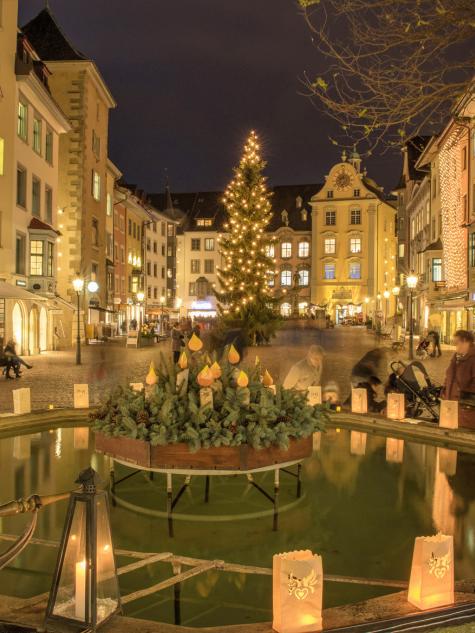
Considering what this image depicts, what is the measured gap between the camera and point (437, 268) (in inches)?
1801

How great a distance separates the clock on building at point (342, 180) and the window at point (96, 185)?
4553 cm

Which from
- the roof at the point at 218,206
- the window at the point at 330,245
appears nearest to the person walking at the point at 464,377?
the window at the point at 330,245

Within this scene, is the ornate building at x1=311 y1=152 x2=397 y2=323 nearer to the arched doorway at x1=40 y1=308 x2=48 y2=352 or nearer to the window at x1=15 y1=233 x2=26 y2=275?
the arched doorway at x1=40 y1=308 x2=48 y2=352

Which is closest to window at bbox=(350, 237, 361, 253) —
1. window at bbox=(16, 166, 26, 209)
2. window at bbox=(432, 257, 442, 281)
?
window at bbox=(432, 257, 442, 281)

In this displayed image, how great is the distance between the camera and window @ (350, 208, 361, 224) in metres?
86.1

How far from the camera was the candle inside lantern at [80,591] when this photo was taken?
142 inches

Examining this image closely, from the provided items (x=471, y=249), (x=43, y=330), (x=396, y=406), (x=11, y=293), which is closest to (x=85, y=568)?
(x=396, y=406)

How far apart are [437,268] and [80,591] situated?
44.6 meters

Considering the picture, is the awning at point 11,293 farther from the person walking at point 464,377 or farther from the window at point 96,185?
the window at point 96,185

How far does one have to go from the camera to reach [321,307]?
8625 cm

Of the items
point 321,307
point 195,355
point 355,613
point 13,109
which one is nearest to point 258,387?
point 195,355

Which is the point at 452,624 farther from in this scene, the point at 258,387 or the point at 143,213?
the point at 143,213

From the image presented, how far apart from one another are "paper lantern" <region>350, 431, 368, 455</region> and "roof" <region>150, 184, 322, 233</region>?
80.4 meters

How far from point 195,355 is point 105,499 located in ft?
13.5
